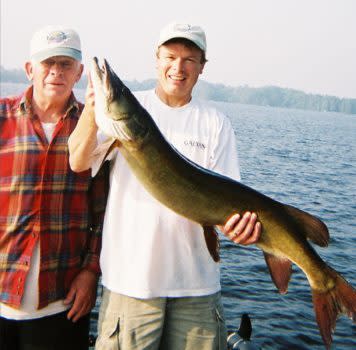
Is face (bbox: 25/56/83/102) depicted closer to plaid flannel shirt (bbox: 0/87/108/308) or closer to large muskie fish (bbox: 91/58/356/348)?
plaid flannel shirt (bbox: 0/87/108/308)

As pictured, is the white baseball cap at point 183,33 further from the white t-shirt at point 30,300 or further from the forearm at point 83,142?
the white t-shirt at point 30,300

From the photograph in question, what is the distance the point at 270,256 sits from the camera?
12.0 feet

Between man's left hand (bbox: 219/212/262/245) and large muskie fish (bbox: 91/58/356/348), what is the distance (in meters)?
0.06

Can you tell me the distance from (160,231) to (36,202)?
3.12 ft

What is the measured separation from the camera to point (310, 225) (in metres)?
3.72

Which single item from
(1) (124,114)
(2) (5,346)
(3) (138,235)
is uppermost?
(1) (124,114)

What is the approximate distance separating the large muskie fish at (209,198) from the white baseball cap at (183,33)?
686 millimetres

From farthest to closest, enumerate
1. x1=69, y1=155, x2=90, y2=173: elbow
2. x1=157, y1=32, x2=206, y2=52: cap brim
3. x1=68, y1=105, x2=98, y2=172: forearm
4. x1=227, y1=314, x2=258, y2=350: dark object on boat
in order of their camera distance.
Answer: x1=227, y1=314, x2=258, y2=350: dark object on boat
x1=157, y1=32, x2=206, y2=52: cap brim
x1=69, y1=155, x2=90, y2=173: elbow
x1=68, y1=105, x2=98, y2=172: forearm

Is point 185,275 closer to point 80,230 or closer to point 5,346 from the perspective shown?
point 80,230

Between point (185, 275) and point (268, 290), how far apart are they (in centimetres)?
753

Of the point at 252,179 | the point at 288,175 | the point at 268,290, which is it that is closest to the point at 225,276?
the point at 268,290

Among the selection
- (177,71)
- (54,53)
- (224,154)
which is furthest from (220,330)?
(54,53)

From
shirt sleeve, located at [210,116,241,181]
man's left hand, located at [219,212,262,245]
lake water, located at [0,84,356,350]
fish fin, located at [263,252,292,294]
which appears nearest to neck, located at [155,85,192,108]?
shirt sleeve, located at [210,116,241,181]

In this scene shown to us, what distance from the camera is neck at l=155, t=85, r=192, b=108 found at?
366 centimetres
